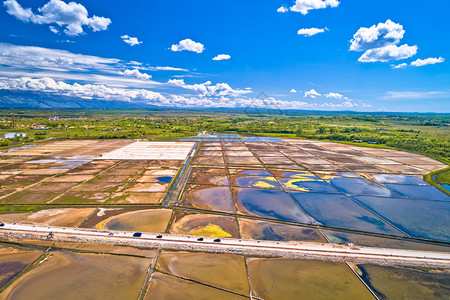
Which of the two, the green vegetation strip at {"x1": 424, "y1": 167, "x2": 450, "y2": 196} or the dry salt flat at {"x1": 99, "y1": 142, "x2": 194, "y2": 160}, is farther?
the dry salt flat at {"x1": 99, "y1": 142, "x2": 194, "y2": 160}

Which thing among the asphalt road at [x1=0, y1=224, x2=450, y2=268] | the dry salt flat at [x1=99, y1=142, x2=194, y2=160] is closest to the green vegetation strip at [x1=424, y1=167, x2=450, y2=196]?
the asphalt road at [x1=0, y1=224, x2=450, y2=268]

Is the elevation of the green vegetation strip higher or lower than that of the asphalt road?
higher

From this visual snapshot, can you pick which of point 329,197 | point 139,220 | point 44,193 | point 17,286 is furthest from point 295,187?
point 44,193

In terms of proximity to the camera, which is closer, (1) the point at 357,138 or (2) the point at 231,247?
(2) the point at 231,247

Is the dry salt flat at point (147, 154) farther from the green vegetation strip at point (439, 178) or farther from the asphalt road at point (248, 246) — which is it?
the green vegetation strip at point (439, 178)

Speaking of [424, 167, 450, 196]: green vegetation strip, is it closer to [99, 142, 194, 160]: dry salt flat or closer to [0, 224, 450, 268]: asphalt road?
[0, 224, 450, 268]: asphalt road

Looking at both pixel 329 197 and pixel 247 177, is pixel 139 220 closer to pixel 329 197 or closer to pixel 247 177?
pixel 247 177

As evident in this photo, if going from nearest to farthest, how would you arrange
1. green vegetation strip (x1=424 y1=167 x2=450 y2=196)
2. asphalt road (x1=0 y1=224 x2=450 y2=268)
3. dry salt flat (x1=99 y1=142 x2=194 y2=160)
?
asphalt road (x1=0 y1=224 x2=450 y2=268)
green vegetation strip (x1=424 y1=167 x2=450 y2=196)
dry salt flat (x1=99 y1=142 x2=194 y2=160)

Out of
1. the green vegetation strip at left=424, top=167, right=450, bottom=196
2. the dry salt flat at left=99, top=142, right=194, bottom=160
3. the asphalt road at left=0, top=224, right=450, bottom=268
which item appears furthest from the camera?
the dry salt flat at left=99, top=142, right=194, bottom=160
